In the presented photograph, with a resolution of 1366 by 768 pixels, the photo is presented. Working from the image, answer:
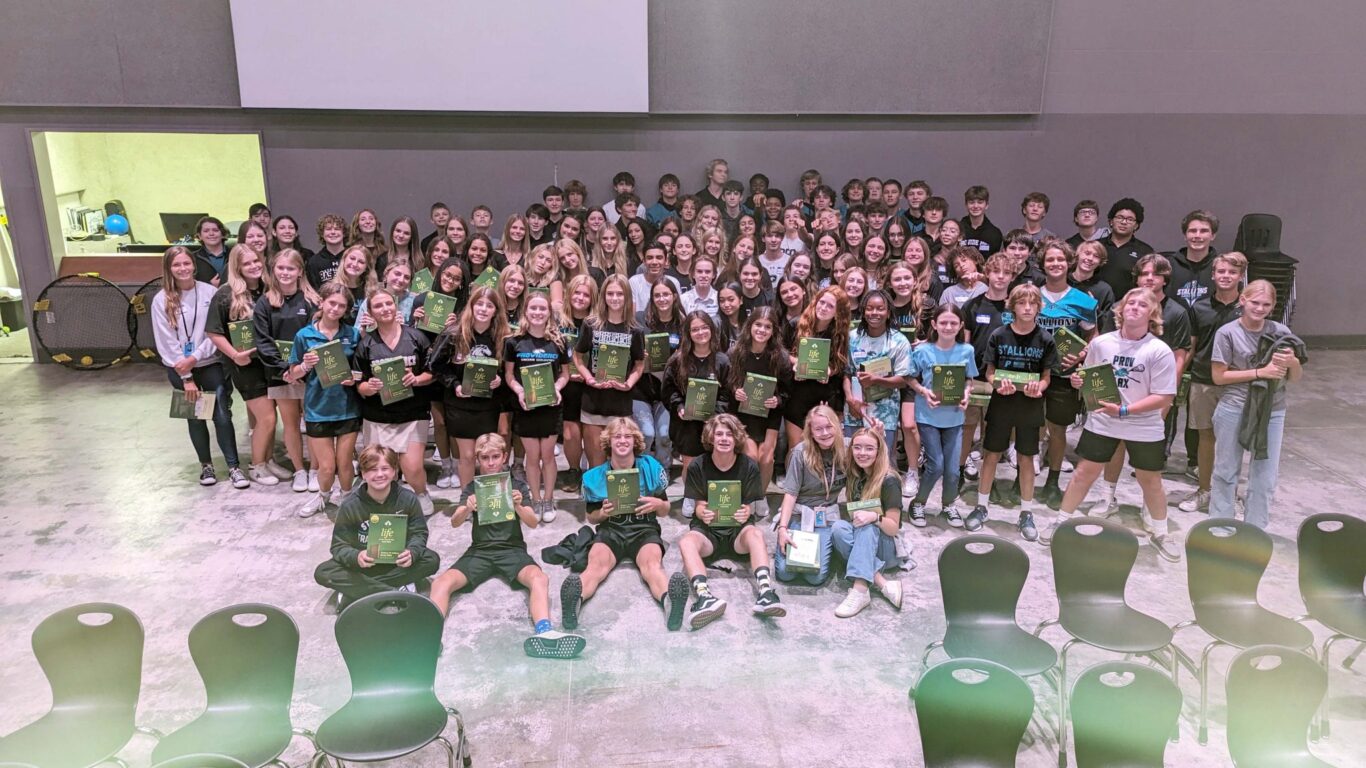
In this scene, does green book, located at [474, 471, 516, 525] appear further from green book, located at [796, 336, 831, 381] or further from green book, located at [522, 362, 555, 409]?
green book, located at [796, 336, 831, 381]

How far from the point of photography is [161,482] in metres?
6.60

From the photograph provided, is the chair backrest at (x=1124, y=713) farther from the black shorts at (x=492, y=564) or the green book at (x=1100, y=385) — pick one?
the black shorts at (x=492, y=564)

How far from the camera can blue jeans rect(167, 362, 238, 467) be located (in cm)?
640

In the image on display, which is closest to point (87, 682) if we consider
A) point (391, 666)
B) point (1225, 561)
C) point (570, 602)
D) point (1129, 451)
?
point (391, 666)

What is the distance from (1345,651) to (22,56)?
38.5ft

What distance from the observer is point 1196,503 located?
20.2ft

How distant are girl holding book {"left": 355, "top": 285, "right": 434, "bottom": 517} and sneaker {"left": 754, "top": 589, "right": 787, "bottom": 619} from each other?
2284 millimetres

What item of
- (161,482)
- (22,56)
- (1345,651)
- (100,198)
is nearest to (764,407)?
(1345,651)

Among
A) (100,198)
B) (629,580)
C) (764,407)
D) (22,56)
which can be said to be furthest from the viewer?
(100,198)

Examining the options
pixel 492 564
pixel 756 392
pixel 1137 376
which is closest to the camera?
pixel 492 564

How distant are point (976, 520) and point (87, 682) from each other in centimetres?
477

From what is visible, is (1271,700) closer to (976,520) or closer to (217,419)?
(976,520)

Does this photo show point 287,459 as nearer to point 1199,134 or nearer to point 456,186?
point 456,186

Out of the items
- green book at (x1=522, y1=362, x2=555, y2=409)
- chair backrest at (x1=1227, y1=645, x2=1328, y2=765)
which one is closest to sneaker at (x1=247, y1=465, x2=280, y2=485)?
green book at (x1=522, y1=362, x2=555, y2=409)
